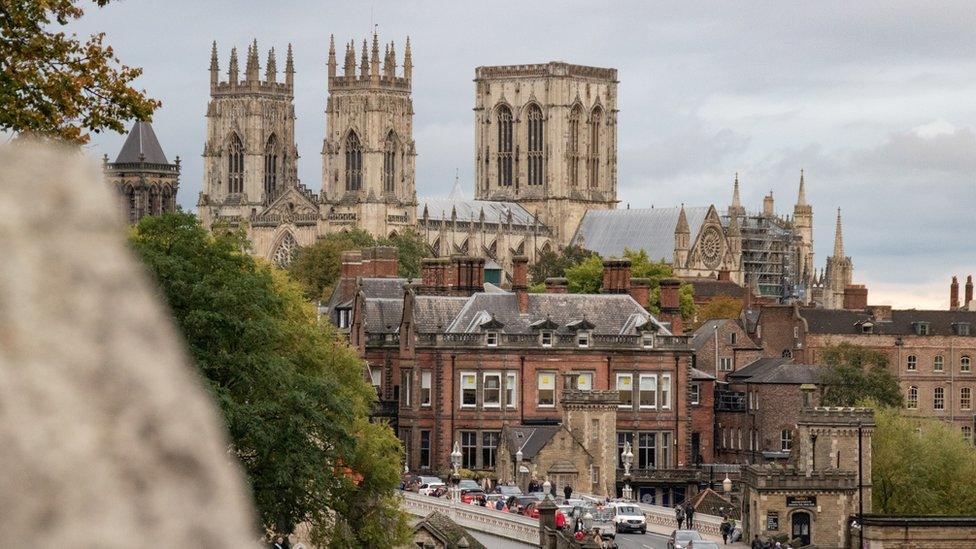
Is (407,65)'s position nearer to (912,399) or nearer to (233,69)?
(233,69)

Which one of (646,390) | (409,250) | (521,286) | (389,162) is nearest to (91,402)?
(646,390)

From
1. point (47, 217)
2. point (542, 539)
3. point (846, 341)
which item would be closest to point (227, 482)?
point (47, 217)

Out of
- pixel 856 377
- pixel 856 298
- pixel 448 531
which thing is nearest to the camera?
pixel 448 531

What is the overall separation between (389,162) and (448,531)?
138 m

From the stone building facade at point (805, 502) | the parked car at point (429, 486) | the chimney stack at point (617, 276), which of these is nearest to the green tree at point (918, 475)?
the stone building facade at point (805, 502)

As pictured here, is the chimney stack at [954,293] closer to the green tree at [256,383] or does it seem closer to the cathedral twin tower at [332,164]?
the cathedral twin tower at [332,164]

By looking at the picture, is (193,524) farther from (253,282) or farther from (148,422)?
(253,282)

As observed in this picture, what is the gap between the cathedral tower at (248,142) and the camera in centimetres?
19525

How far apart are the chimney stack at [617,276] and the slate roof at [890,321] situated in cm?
3197

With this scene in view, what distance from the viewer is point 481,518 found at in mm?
53438

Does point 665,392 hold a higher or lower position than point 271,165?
lower

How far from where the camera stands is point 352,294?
84.6 metres

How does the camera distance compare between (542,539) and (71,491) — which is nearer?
(71,491)

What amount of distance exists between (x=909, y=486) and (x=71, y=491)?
230 feet
